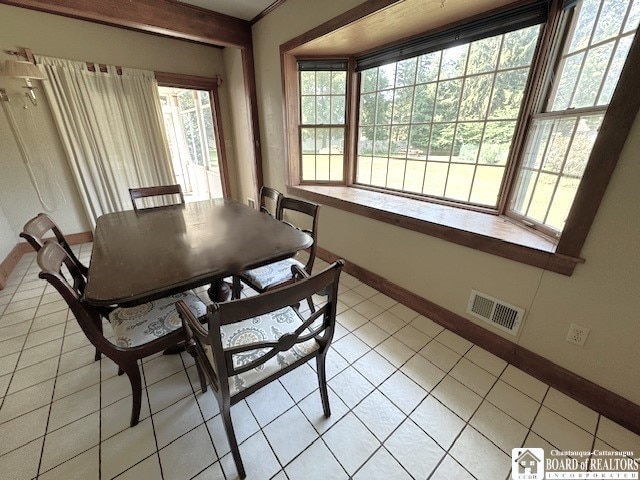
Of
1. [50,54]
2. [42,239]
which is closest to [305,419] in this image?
[42,239]

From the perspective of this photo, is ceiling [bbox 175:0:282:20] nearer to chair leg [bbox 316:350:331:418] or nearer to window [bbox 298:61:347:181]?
window [bbox 298:61:347:181]

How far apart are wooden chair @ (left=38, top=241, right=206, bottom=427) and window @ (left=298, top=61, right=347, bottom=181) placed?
2102mm

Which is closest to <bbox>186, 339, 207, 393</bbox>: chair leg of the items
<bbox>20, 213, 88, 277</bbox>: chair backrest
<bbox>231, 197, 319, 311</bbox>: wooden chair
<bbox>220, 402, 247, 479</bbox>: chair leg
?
<bbox>220, 402, 247, 479</bbox>: chair leg

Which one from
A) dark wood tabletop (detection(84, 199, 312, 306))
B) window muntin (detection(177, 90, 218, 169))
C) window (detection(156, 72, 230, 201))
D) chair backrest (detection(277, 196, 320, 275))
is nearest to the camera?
dark wood tabletop (detection(84, 199, 312, 306))

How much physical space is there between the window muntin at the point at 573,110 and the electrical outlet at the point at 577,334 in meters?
0.50

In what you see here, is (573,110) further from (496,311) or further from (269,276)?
(269,276)

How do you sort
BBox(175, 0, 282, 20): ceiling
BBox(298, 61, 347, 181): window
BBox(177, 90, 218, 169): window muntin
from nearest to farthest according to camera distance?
BBox(175, 0, 282, 20): ceiling, BBox(298, 61, 347, 181): window, BBox(177, 90, 218, 169): window muntin

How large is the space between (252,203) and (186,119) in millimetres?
2950

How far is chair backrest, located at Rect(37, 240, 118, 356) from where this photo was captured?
925 mm

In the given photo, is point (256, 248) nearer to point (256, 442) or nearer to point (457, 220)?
point (256, 442)

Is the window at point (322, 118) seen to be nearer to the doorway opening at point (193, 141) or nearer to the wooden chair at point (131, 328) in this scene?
the doorway opening at point (193, 141)

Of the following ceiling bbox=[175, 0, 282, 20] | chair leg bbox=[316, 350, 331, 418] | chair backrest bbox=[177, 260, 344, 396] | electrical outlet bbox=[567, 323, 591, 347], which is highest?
ceiling bbox=[175, 0, 282, 20]

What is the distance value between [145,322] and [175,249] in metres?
0.37

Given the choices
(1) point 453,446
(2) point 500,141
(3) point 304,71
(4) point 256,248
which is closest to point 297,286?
(4) point 256,248
